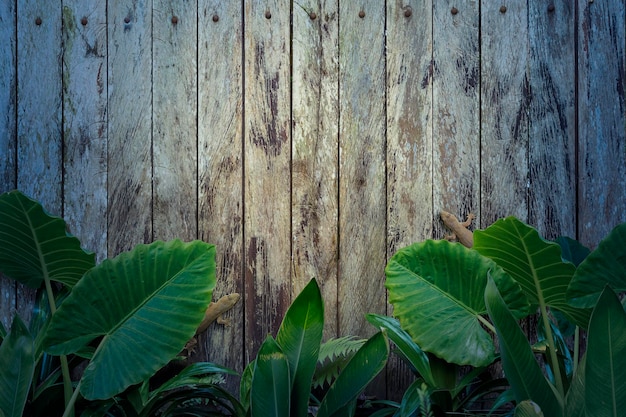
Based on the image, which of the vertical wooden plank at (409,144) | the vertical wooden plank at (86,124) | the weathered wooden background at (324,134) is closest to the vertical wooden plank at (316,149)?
the weathered wooden background at (324,134)

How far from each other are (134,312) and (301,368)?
0.41 m

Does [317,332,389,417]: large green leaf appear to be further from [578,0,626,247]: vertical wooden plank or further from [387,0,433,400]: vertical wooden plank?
[578,0,626,247]: vertical wooden plank

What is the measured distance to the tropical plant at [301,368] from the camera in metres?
1.28

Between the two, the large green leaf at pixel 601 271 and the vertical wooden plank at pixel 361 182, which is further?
the vertical wooden plank at pixel 361 182

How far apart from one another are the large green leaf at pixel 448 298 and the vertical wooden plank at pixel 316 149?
286mm

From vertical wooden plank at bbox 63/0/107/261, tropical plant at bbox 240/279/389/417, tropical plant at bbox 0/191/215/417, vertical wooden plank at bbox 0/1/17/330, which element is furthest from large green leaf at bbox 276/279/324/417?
vertical wooden plank at bbox 0/1/17/330

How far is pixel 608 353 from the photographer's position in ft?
3.47

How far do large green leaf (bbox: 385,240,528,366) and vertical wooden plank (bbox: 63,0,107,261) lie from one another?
93cm

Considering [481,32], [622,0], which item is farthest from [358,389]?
[622,0]

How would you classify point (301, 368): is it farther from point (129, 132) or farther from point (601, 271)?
point (129, 132)

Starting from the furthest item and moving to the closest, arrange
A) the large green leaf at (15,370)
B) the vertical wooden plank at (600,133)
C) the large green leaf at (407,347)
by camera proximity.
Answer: the vertical wooden plank at (600,133)
the large green leaf at (407,347)
the large green leaf at (15,370)

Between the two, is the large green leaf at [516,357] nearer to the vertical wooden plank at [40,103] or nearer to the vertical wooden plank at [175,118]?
the vertical wooden plank at [175,118]

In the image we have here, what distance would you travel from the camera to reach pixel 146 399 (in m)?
1.55

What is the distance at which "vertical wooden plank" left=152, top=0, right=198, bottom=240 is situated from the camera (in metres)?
1.78
